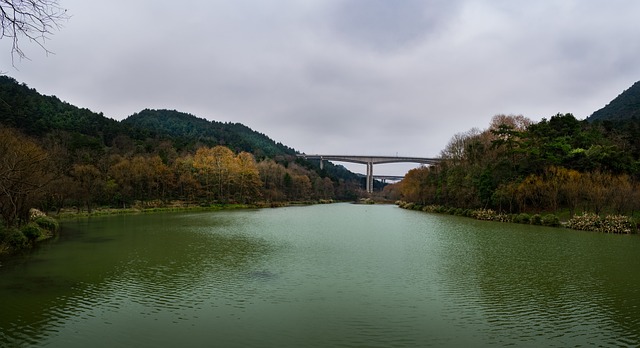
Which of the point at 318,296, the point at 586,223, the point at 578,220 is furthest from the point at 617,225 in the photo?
the point at 318,296

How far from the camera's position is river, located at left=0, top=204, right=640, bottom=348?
8539 mm

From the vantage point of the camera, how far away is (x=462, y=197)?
50.5 metres

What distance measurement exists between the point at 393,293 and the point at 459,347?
3.99 metres

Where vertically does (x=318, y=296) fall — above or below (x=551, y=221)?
below

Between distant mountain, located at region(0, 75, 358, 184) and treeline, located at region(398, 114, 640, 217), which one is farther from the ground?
distant mountain, located at region(0, 75, 358, 184)

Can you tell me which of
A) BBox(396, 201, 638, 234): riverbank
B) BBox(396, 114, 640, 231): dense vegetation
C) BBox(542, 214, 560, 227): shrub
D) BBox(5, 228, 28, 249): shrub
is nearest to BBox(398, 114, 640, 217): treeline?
BBox(396, 114, 640, 231): dense vegetation

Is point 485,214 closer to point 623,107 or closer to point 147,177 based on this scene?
point 147,177

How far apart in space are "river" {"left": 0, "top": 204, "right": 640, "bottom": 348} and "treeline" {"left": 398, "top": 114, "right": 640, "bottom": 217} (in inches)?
626

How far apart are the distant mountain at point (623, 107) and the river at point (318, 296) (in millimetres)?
55973

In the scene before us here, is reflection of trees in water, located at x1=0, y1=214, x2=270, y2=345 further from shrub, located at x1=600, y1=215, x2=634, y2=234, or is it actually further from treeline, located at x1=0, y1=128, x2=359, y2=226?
shrub, located at x1=600, y1=215, x2=634, y2=234

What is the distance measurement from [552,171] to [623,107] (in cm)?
4376

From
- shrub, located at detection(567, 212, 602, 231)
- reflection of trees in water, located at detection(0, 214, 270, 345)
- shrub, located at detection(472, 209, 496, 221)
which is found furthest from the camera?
shrub, located at detection(472, 209, 496, 221)

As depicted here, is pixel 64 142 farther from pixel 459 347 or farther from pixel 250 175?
pixel 459 347

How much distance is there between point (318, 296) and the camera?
1152cm
